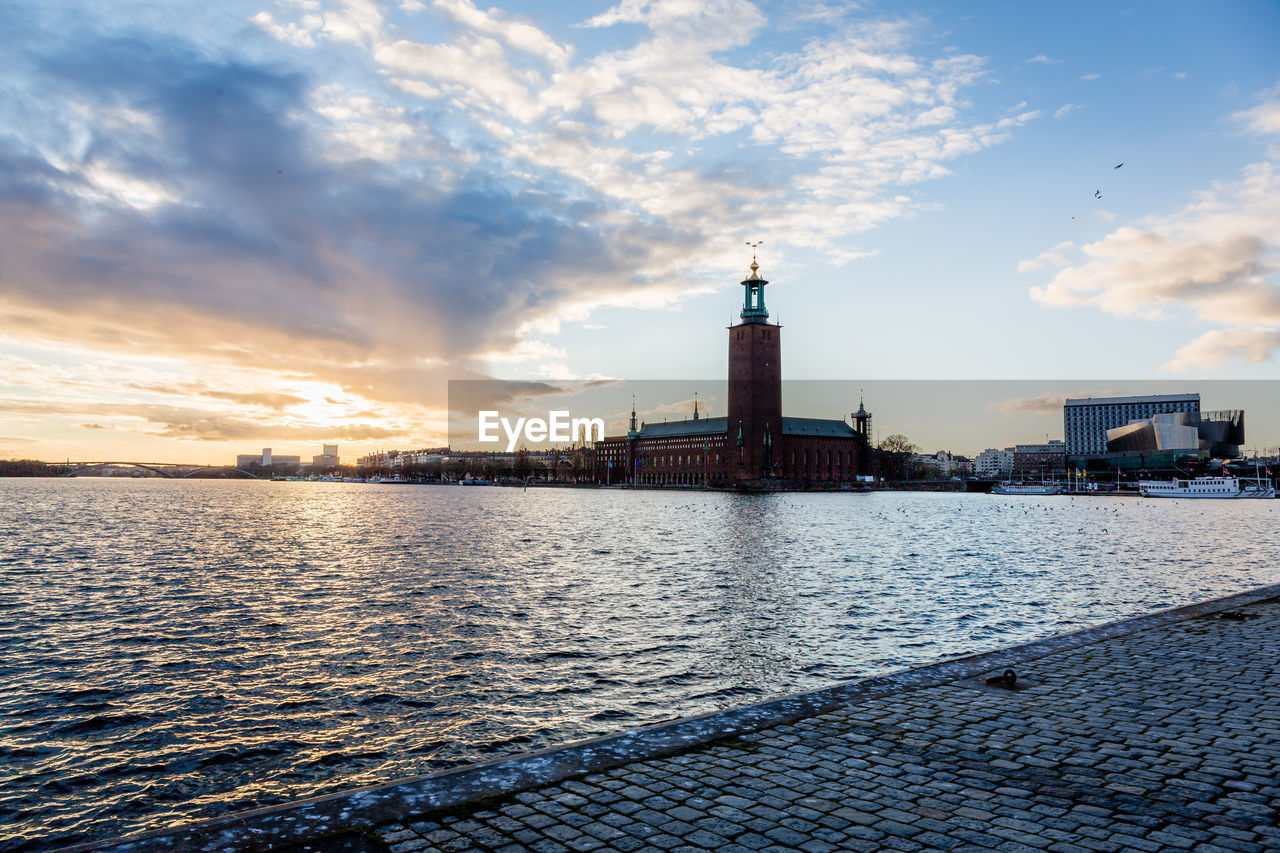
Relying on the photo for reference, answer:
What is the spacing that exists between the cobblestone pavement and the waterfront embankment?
0.02 meters

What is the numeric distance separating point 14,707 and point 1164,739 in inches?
669

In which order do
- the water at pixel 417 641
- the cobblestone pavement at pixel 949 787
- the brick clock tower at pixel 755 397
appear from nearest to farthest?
the cobblestone pavement at pixel 949 787 → the water at pixel 417 641 → the brick clock tower at pixel 755 397

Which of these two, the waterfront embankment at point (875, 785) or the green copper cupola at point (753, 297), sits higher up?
the green copper cupola at point (753, 297)

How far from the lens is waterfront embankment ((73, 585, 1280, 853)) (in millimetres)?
5613

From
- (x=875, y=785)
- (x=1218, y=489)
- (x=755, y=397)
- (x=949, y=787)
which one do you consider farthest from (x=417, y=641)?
(x=1218, y=489)

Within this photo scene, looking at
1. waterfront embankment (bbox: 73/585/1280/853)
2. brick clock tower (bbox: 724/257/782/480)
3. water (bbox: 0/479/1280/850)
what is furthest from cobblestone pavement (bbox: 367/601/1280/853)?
brick clock tower (bbox: 724/257/782/480)

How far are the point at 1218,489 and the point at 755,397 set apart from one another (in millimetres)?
91938

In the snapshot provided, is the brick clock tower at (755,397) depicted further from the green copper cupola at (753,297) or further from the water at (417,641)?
the water at (417,641)

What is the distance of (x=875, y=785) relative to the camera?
6.63 metres

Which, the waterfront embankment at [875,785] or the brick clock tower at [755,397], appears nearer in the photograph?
the waterfront embankment at [875,785]

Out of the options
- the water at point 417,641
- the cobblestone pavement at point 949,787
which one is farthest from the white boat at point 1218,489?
the cobblestone pavement at point 949,787

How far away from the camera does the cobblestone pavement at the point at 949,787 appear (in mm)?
5590

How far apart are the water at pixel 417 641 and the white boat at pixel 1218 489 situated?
A: 13391cm

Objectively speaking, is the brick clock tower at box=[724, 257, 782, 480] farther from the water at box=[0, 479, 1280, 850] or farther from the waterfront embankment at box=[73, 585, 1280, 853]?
the waterfront embankment at box=[73, 585, 1280, 853]
